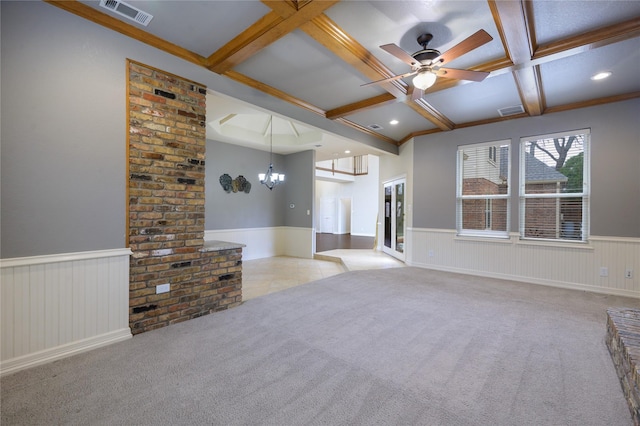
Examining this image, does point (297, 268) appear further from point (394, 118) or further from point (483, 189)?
point (483, 189)

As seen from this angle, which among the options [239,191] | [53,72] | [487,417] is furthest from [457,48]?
[239,191]

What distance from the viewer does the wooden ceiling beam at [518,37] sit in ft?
7.21

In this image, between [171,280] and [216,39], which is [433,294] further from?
[216,39]

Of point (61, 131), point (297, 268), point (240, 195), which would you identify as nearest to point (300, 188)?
point (240, 195)

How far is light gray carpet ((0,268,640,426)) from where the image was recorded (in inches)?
65.4

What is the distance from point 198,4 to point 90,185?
177 centimetres

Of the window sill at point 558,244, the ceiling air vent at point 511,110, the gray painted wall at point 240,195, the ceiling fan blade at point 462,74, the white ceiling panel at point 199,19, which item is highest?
the white ceiling panel at point 199,19

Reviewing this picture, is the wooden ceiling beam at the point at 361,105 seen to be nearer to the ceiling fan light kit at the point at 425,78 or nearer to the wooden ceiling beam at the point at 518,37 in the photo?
the ceiling fan light kit at the point at 425,78

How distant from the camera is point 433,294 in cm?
401

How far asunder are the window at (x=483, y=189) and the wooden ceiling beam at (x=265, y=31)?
429 cm

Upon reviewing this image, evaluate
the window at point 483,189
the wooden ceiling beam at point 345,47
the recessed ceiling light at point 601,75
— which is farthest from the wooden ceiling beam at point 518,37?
the window at point 483,189

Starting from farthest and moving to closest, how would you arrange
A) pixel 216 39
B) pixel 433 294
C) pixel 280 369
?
pixel 433 294, pixel 216 39, pixel 280 369

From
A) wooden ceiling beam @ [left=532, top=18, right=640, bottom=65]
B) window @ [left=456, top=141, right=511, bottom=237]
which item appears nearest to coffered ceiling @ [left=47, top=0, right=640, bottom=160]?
wooden ceiling beam @ [left=532, top=18, right=640, bottom=65]

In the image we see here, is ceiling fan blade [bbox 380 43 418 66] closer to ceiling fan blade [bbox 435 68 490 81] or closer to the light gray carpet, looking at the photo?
ceiling fan blade [bbox 435 68 490 81]
